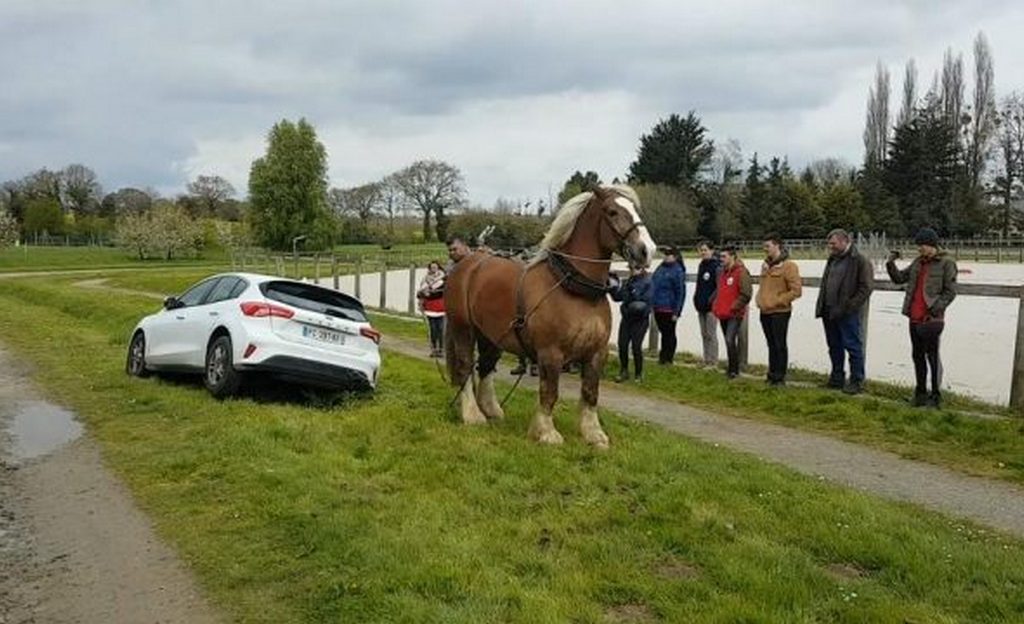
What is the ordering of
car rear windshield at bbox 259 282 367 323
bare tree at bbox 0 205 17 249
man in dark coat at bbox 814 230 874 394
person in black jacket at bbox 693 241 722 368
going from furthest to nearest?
1. bare tree at bbox 0 205 17 249
2. person in black jacket at bbox 693 241 722 368
3. man in dark coat at bbox 814 230 874 394
4. car rear windshield at bbox 259 282 367 323

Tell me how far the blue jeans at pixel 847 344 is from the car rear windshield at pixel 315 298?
19.4 ft

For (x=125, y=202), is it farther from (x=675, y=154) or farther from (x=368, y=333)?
(x=368, y=333)

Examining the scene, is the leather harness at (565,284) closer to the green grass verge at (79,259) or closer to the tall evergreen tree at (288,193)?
the green grass verge at (79,259)

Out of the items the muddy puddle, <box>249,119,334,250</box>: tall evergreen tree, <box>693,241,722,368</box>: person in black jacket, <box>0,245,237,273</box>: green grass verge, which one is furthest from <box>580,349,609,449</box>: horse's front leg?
<box>249,119,334,250</box>: tall evergreen tree

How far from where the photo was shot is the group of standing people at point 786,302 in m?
10.4

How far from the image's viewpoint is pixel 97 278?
47.9 m

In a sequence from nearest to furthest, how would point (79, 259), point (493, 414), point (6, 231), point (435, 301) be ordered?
point (493, 414)
point (435, 301)
point (79, 259)
point (6, 231)

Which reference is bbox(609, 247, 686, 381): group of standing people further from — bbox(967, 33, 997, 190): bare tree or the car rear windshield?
bbox(967, 33, 997, 190): bare tree

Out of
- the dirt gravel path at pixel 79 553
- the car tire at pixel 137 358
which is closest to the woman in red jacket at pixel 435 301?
the car tire at pixel 137 358

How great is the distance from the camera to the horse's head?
26.1 ft

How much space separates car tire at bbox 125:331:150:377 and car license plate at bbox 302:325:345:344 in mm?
3822

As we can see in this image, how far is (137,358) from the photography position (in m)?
13.2

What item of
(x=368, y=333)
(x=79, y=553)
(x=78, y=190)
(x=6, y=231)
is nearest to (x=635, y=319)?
(x=368, y=333)

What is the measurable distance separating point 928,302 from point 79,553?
869 centimetres
